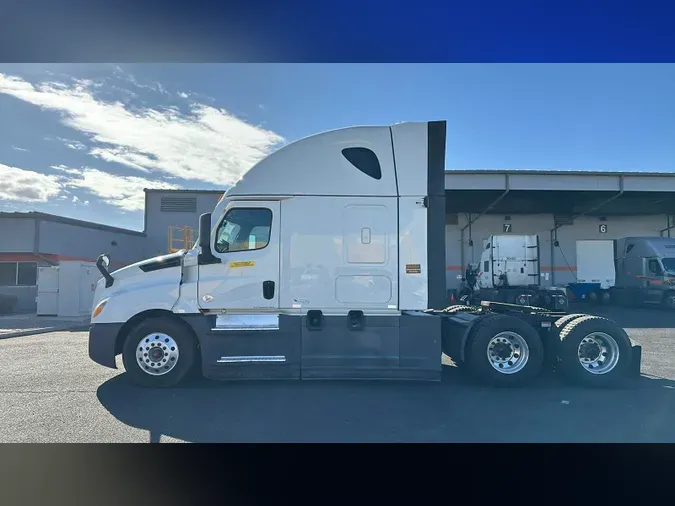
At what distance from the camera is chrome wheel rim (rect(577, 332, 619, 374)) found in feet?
22.7

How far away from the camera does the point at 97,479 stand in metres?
3.99

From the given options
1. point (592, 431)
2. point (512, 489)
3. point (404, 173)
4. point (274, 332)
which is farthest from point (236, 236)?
point (592, 431)

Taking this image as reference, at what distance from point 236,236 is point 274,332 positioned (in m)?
1.58

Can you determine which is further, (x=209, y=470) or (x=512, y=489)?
(x=209, y=470)

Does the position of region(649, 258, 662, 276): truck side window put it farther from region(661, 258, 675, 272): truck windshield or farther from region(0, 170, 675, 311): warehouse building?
region(0, 170, 675, 311): warehouse building

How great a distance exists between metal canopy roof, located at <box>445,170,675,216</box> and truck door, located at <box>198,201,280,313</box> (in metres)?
15.5

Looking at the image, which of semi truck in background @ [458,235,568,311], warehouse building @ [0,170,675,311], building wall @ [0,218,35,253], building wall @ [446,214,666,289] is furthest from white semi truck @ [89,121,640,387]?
building wall @ [446,214,666,289]

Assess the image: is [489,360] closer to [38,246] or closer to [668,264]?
[668,264]

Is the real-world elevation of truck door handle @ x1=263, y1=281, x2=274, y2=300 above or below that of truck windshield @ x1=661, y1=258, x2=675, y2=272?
below

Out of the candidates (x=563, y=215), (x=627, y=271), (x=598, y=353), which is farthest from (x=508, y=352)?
(x=563, y=215)

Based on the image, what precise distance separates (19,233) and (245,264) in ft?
63.5

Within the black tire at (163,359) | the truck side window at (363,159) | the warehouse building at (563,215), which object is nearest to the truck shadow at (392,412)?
the black tire at (163,359)

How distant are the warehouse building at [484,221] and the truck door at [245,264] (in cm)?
1168
